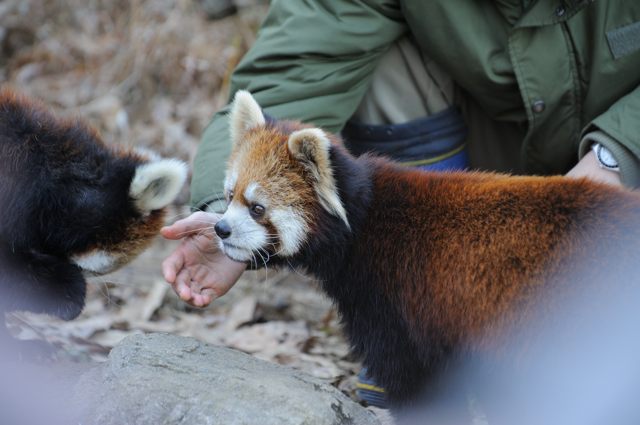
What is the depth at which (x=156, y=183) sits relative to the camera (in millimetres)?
3137

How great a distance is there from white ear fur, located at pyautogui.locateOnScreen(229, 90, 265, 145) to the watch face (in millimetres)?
1452

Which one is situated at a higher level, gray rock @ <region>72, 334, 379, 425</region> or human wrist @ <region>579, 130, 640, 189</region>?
human wrist @ <region>579, 130, 640, 189</region>

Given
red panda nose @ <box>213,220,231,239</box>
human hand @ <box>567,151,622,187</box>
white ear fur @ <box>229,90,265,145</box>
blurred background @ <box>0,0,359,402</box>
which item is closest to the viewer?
red panda nose @ <box>213,220,231,239</box>

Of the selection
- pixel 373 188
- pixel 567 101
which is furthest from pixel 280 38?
pixel 567 101

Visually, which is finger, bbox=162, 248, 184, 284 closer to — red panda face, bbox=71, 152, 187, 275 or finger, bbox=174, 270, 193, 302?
finger, bbox=174, 270, 193, 302

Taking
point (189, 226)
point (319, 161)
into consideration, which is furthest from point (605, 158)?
point (189, 226)

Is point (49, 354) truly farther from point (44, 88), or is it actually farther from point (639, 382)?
point (44, 88)

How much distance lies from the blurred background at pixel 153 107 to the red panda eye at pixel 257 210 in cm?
119

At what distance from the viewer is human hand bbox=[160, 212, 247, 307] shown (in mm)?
2988

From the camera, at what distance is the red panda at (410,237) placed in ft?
7.91

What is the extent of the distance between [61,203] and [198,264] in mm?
611

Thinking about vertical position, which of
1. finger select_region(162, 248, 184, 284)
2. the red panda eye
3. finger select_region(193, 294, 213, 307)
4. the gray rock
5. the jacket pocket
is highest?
the jacket pocket

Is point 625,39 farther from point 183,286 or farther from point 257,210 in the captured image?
point 183,286

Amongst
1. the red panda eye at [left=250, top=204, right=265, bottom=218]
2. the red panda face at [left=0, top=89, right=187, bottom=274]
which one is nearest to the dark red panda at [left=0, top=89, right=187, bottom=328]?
the red panda face at [left=0, top=89, right=187, bottom=274]
